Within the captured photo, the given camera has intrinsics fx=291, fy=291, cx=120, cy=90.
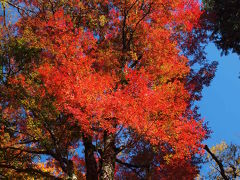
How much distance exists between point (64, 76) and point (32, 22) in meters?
5.37

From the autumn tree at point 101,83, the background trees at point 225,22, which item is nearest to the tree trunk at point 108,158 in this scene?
the autumn tree at point 101,83

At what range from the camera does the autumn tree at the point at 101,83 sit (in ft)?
42.6

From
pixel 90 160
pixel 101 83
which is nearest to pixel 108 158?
pixel 90 160

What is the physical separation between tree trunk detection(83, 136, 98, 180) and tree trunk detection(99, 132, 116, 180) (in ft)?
1.67

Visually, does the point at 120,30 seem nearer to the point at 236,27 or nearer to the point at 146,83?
the point at 146,83

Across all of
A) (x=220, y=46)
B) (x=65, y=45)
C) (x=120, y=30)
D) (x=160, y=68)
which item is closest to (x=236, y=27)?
(x=220, y=46)

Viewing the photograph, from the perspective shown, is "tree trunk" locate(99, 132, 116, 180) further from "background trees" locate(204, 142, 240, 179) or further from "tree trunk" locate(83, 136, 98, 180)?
"background trees" locate(204, 142, 240, 179)

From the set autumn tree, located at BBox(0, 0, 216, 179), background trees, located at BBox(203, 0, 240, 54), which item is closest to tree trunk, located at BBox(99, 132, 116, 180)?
autumn tree, located at BBox(0, 0, 216, 179)

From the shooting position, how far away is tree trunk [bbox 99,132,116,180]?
1418 centimetres

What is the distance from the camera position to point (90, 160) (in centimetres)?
1494

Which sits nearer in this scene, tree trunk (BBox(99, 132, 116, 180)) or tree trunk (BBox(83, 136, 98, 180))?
tree trunk (BBox(99, 132, 116, 180))

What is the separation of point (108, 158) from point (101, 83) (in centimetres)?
379

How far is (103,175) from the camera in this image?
1416cm

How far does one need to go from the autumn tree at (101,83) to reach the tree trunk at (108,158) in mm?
47
